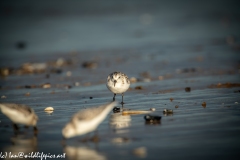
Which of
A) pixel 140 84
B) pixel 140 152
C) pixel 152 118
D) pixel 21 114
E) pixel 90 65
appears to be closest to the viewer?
pixel 140 152

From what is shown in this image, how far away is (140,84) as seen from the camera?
13.0m

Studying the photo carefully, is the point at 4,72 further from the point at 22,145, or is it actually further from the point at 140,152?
the point at 140,152

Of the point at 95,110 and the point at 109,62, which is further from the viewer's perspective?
the point at 109,62

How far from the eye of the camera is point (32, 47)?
80.1 feet

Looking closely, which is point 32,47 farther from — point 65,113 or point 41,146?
point 41,146

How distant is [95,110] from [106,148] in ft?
3.03

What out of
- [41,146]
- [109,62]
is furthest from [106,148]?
[109,62]

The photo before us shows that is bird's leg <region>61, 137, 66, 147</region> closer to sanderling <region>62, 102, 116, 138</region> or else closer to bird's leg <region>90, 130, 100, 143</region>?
sanderling <region>62, 102, 116, 138</region>

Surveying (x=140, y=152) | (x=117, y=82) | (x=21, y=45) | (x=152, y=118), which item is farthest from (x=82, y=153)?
(x=21, y=45)

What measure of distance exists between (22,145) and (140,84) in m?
6.50

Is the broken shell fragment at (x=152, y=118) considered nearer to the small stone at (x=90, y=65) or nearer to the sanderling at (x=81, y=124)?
the sanderling at (x=81, y=124)

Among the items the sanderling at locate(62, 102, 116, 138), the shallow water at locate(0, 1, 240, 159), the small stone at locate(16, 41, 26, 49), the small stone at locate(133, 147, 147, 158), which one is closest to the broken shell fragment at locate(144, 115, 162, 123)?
the shallow water at locate(0, 1, 240, 159)

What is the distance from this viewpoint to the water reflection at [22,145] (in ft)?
22.0

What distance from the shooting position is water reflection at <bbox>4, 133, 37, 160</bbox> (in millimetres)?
6707
